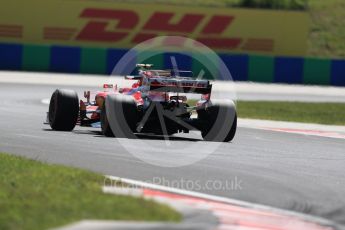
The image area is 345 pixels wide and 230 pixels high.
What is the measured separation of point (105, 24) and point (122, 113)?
2888 cm

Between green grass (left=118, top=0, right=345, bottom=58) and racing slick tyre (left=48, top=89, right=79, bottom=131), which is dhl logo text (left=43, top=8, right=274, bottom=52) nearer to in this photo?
green grass (left=118, top=0, right=345, bottom=58)

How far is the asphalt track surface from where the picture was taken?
34.2 feet

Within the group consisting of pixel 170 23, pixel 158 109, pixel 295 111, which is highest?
pixel 170 23

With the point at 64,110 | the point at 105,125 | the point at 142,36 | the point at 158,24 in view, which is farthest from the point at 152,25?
the point at 105,125

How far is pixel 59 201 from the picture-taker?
8.84 meters

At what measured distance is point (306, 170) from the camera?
42.0 feet

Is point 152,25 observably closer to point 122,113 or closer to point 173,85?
point 173,85

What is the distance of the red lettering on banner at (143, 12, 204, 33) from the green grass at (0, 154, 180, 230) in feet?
108

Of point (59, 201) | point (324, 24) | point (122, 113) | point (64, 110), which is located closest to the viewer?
point (59, 201)

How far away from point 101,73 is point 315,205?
3024 centimetres

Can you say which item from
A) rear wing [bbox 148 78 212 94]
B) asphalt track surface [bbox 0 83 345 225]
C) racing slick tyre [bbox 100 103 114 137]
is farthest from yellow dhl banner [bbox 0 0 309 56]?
rear wing [bbox 148 78 212 94]

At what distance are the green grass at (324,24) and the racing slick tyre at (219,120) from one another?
2914cm

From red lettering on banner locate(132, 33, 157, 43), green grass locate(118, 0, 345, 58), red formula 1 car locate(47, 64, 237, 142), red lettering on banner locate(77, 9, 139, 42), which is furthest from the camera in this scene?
green grass locate(118, 0, 345, 58)

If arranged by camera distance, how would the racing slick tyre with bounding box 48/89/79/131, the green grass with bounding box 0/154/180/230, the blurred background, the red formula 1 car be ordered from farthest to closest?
the blurred background → the racing slick tyre with bounding box 48/89/79/131 → the red formula 1 car → the green grass with bounding box 0/154/180/230
